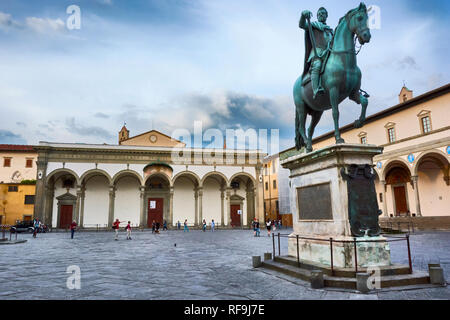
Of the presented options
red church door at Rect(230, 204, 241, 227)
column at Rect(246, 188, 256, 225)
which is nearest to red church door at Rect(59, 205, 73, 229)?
red church door at Rect(230, 204, 241, 227)

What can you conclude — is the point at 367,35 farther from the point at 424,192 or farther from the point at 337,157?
the point at 424,192

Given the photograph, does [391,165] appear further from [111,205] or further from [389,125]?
[111,205]

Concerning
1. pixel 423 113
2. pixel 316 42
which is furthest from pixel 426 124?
pixel 316 42

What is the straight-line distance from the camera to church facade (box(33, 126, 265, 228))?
1145 inches

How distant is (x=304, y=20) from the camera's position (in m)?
5.90

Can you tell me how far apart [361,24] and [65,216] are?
31834 millimetres

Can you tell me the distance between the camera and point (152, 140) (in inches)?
1401

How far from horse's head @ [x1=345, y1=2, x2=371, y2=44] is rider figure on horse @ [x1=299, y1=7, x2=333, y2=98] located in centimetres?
56

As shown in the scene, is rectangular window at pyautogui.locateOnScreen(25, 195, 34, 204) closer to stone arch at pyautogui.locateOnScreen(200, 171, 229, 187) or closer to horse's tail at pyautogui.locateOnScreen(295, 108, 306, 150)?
stone arch at pyautogui.locateOnScreen(200, 171, 229, 187)

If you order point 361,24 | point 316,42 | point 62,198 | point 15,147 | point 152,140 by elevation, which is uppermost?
point 15,147

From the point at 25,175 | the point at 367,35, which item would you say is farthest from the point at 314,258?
the point at 25,175

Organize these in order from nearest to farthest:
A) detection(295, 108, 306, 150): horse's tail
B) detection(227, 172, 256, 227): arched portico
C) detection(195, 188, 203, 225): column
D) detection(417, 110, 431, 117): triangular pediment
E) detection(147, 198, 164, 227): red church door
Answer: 1. detection(295, 108, 306, 150): horse's tail
2. detection(417, 110, 431, 117): triangular pediment
3. detection(195, 188, 203, 225): column
4. detection(147, 198, 164, 227): red church door
5. detection(227, 172, 256, 227): arched portico

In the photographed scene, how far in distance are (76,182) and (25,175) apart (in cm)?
1426

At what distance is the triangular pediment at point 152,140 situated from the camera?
1394 inches
